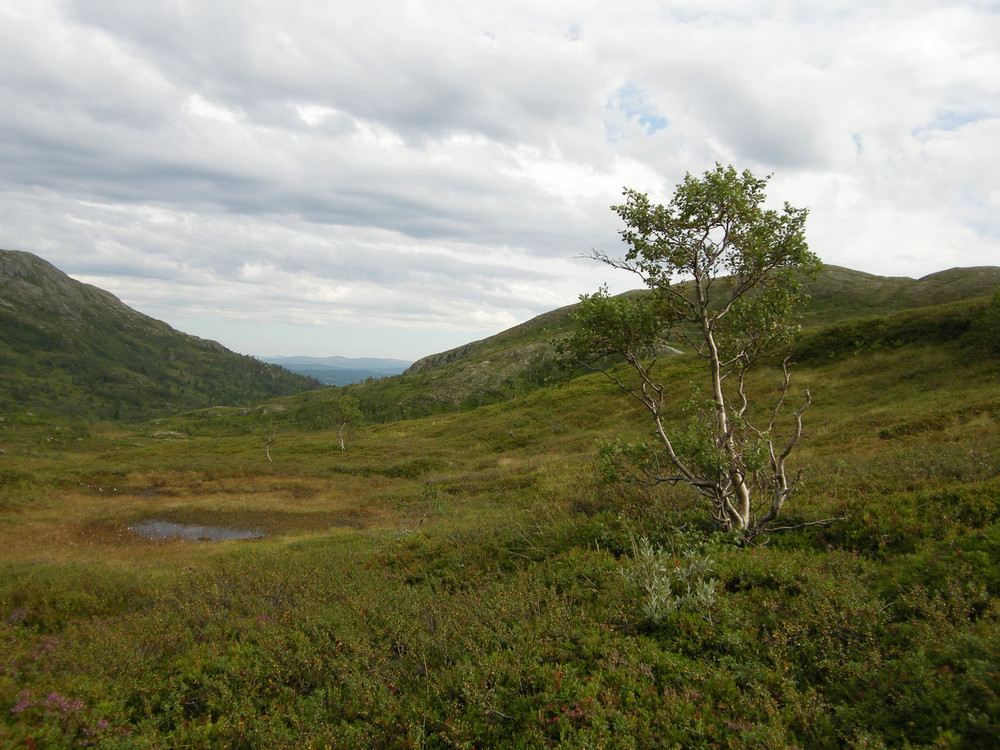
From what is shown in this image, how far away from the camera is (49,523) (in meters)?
30.1

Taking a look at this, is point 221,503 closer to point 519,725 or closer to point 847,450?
point 519,725

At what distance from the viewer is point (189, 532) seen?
30484 mm

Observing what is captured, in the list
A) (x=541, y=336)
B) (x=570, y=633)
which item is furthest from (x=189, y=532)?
(x=541, y=336)

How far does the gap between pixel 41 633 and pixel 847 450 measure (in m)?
32.4

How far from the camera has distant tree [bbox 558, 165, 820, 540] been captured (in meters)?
10.5

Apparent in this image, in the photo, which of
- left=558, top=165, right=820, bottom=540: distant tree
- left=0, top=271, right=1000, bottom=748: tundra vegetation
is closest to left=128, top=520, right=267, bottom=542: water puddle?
left=0, top=271, right=1000, bottom=748: tundra vegetation

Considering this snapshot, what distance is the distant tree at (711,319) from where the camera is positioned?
10477 mm

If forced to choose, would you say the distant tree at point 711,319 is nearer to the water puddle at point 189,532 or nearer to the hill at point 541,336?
the water puddle at point 189,532

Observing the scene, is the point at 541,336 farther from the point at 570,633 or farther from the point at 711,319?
the point at 570,633

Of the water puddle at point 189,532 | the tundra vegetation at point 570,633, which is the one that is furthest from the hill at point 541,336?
the tundra vegetation at point 570,633

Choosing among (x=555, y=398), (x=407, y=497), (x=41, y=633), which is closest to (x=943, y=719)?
(x=41, y=633)

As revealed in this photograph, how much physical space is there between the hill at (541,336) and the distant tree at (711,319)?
1179 inches

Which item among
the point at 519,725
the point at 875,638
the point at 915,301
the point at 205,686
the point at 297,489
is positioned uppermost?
the point at 915,301

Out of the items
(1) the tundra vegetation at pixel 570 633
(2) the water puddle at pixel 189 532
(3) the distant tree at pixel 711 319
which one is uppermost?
(3) the distant tree at pixel 711 319
